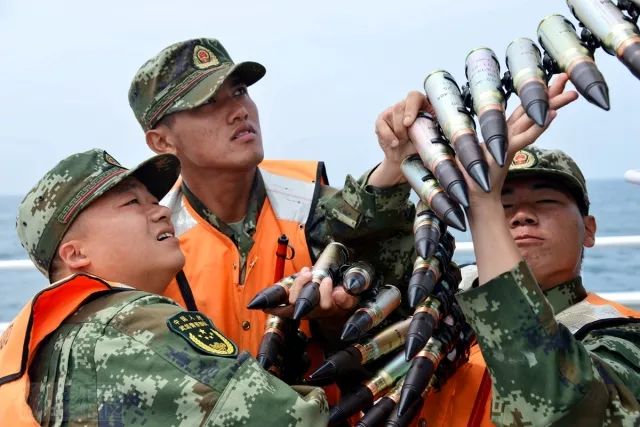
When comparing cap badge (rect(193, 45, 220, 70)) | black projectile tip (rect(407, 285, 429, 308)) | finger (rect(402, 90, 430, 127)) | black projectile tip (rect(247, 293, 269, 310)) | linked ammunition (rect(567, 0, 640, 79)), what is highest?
linked ammunition (rect(567, 0, 640, 79))

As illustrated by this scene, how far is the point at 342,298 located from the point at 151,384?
38.5 inches

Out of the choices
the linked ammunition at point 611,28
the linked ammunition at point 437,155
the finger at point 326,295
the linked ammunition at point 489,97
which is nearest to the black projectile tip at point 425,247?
the linked ammunition at point 437,155

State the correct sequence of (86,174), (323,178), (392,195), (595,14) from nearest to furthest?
(595,14)
(86,174)
(392,195)
(323,178)

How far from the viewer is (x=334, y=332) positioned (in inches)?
163

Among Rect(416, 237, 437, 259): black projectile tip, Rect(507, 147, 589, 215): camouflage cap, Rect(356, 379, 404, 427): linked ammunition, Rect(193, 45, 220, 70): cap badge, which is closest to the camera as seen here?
Rect(416, 237, 437, 259): black projectile tip

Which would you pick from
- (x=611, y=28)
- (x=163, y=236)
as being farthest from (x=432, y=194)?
(x=163, y=236)

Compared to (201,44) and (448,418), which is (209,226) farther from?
(448,418)

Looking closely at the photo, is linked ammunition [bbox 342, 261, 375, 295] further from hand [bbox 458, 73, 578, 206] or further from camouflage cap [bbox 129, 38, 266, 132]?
camouflage cap [bbox 129, 38, 266, 132]

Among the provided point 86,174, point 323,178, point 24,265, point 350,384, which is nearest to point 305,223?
point 323,178

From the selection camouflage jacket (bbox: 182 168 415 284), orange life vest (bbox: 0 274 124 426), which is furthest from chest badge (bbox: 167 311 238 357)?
camouflage jacket (bbox: 182 168 415 284)

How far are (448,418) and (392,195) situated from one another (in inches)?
32.5

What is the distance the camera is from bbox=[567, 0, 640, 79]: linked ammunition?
9.09 feet

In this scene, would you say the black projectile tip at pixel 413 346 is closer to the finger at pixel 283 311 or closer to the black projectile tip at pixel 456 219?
the black projectile tip at pixel 456 219

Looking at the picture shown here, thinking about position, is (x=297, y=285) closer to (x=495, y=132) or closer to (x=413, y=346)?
(x=413, y=346)
